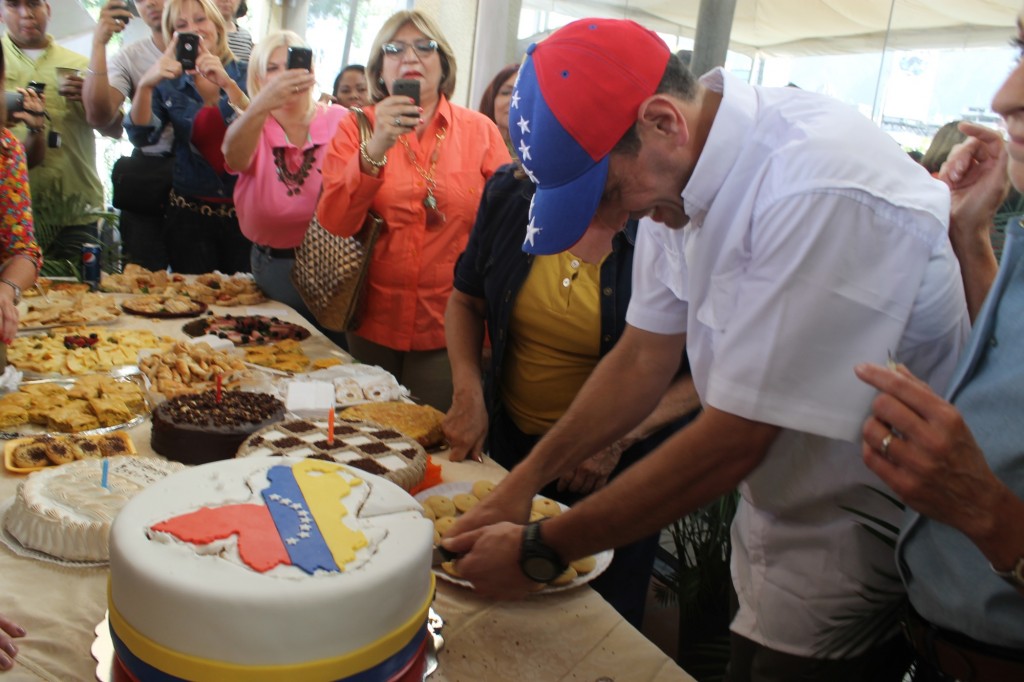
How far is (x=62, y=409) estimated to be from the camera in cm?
209

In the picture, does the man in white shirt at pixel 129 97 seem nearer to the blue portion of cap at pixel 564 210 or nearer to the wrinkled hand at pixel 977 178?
the blue portion of cap at pixel 564 210

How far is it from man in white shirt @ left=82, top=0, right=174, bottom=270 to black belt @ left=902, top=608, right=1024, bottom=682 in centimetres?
425

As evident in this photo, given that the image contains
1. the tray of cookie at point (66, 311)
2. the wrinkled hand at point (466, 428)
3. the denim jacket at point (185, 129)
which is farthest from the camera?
the denim jacket at point (185, 129)

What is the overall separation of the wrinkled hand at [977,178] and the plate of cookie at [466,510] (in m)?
0.93

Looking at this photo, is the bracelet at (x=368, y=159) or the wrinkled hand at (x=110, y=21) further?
the wrinkled hand at (x=110, y=21)

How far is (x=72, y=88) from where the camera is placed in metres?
4.62

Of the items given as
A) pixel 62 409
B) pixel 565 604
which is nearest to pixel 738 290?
pixel 565 604

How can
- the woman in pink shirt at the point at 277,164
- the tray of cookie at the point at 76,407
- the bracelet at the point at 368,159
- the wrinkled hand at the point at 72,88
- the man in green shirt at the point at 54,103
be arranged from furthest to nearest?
the wrinkled hand at the point at 72,88
the man in green shirt at the point at 54,103
the woman in pink shirt at the point at 277,164
the bracelet at the point at 368,159
the tray of cookie at the point at 76,407

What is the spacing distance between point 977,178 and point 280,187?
285cm

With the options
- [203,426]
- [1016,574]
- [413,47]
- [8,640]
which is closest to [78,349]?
[203,426]

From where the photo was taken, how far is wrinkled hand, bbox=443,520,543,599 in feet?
4.55

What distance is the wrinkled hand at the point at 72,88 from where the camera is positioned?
15.1 feet

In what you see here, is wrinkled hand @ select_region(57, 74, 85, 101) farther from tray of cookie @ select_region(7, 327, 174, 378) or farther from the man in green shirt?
tray of cookie @ select_region(7, 327, 174, 378)

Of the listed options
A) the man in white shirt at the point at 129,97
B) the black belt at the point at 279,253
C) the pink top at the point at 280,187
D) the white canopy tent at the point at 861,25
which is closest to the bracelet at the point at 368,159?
the pink top at the point at 280,187
